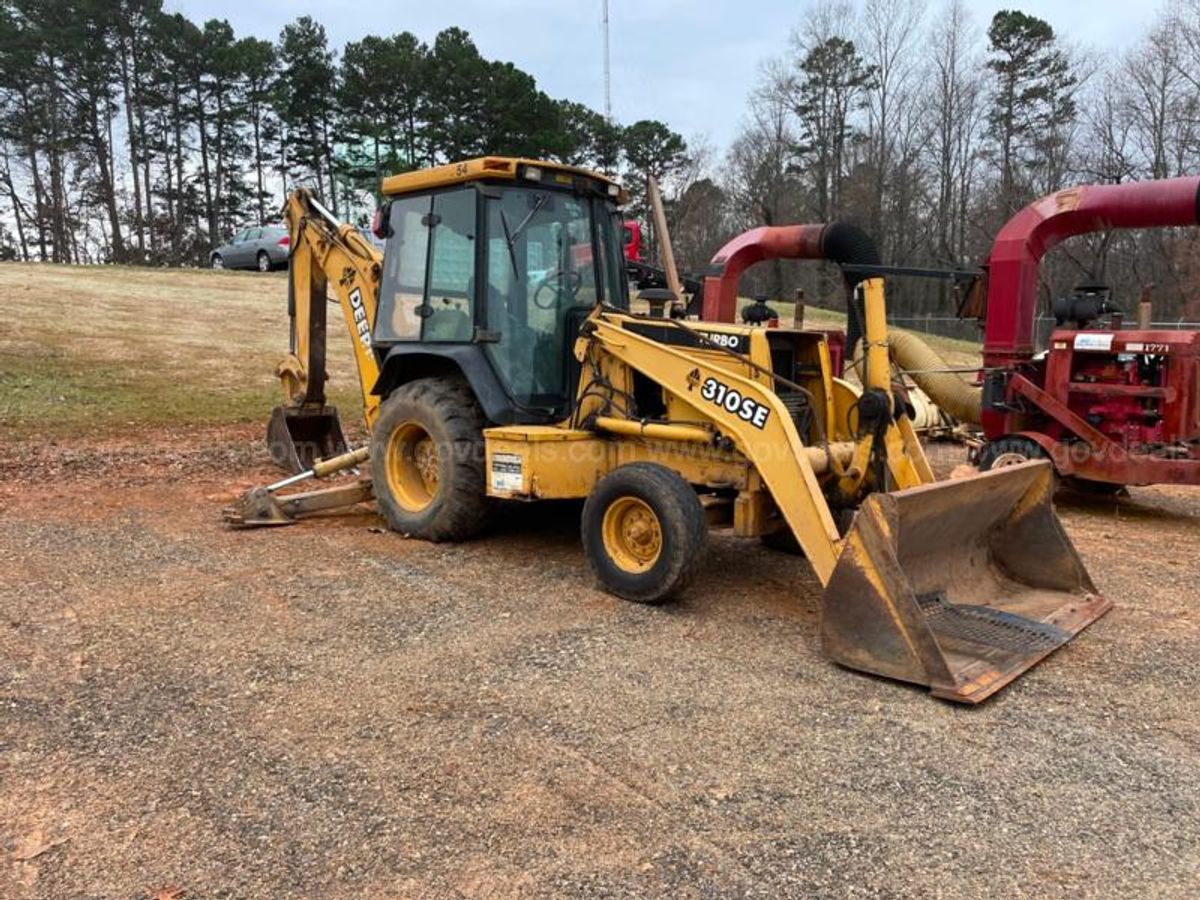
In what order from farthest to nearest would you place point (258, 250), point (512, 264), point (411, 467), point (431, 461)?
point (258, 250)
point (411, 467)
point (431, 461)
point (512, 264)

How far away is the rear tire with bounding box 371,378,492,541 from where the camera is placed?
634 centimetres

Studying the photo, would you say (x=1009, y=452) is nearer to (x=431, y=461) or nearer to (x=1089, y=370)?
(x=1089, y=370)

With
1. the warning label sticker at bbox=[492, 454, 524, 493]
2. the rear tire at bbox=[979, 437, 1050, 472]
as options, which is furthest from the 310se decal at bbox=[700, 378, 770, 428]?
the rear tire at bbox=[979, 437, 1050, 472]

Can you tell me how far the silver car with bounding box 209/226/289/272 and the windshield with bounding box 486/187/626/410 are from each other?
24382mm

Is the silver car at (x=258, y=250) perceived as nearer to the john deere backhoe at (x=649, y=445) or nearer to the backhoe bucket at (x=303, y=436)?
the backhoe bucket at (x=303, y=436)

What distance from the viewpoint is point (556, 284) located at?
635 centimetres

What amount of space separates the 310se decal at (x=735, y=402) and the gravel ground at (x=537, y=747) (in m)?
1.07

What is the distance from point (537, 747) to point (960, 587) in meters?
2.69

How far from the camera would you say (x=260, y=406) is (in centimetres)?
1248

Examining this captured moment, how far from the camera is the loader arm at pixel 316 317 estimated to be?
7645 mm

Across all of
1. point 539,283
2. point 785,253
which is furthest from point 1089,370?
point 539,283

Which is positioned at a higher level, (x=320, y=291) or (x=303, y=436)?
(x=320, y=291)

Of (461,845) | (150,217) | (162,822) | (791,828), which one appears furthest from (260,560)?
(150,217)

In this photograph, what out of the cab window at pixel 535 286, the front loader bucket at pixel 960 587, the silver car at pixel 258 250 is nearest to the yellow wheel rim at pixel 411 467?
the cab window at pixel 535 286
